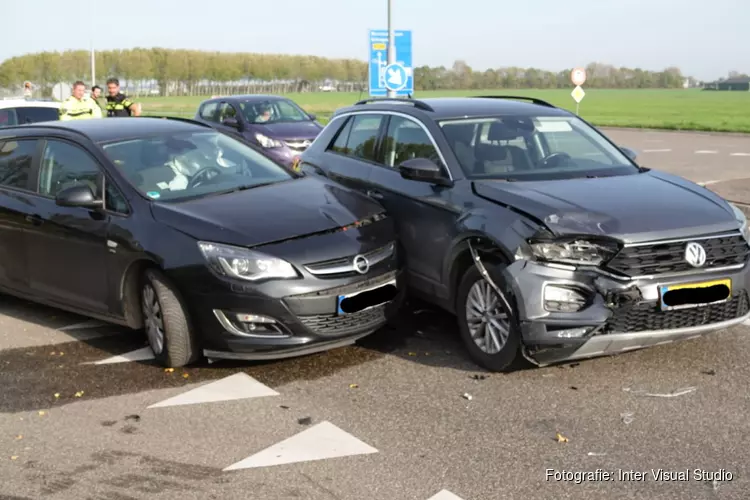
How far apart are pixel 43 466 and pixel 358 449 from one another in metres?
1.53

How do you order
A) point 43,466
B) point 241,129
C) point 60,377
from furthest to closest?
1. point 241,129
2. point 60,377
3. point 43,466

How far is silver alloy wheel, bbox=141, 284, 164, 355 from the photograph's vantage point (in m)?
5.78

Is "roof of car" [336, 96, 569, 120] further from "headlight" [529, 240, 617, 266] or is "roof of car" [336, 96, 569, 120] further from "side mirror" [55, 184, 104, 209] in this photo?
"side mirror" [55, 184, 104, 209]

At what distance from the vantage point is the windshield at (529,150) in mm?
6219

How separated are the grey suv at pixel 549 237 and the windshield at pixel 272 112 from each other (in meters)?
11.8

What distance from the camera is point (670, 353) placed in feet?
19.0

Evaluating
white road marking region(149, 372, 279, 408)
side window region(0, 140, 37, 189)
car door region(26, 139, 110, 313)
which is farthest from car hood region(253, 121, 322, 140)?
white road marking region(149, 372, 279, 408)

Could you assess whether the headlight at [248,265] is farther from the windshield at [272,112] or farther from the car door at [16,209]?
the windshield at [272,112]

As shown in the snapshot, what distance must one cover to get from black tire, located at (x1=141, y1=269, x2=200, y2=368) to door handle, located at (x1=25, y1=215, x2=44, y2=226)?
1.45m

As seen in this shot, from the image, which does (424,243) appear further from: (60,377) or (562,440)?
(60,377)

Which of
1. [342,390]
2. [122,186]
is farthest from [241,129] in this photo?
[342,390]

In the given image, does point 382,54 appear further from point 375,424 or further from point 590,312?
point 375,424

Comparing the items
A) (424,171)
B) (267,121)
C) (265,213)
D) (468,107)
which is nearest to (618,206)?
(424,171)

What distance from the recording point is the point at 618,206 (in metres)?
5.38
